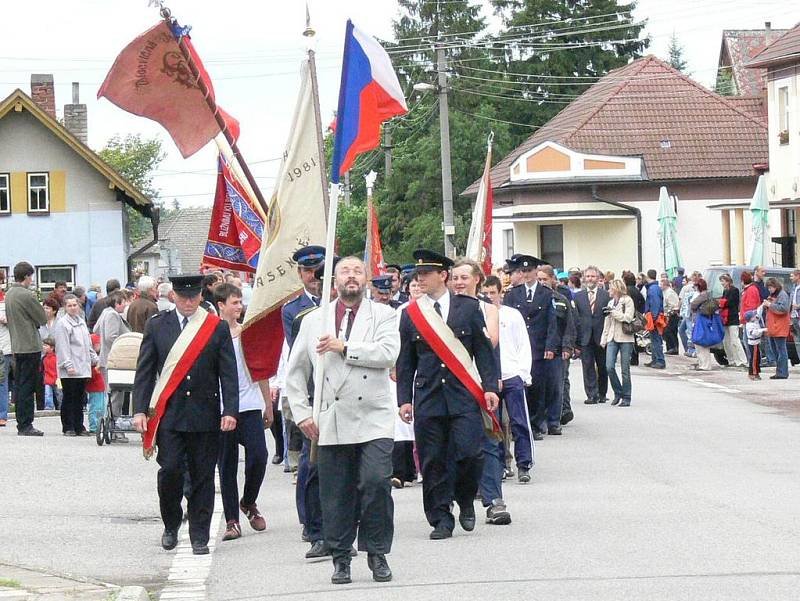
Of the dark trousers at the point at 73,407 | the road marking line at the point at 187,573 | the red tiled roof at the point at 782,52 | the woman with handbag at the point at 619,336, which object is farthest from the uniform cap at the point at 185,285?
the red tiled roof at the point at 782,52

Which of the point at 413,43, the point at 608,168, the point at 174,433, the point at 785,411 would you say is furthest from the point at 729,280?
the point at 413,43

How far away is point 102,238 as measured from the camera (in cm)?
5209

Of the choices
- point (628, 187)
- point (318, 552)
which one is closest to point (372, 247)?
point (318, 552)

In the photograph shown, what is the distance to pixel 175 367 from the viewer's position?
34.0 ft

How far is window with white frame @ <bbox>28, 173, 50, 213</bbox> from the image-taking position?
51.6m

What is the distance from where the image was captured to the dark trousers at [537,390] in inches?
696

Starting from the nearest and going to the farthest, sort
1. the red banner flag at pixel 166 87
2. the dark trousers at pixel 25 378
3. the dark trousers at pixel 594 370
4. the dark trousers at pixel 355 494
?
the dark trousers at pixel 355 494 < the red banner flag at pixel 166 87 < the dark trousers at pixel 25 378 < the dark trousers at pixel 594 370

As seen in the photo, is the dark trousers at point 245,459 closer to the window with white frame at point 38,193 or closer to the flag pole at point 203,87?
the flag pole at point 203,87

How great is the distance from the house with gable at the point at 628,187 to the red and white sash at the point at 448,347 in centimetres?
4282

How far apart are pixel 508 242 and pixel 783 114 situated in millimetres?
17045

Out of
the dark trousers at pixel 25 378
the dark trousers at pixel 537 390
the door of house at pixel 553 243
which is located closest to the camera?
the dark trousers at pixel 537 390

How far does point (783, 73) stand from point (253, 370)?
34.3 m

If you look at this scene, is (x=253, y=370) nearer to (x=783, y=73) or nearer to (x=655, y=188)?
(x=783, y=73)

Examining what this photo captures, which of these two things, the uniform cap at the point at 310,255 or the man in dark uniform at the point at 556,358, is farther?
the man in dark uniform at the point at 556,358
